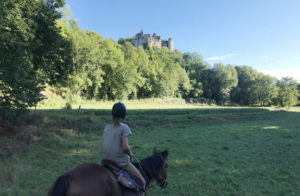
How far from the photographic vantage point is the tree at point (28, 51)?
29.5 feet

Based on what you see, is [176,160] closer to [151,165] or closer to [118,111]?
[151,165]

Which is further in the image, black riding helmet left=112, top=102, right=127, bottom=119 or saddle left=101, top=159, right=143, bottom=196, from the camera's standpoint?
black riding helmet left=112, top=102, right=127, bottom=119

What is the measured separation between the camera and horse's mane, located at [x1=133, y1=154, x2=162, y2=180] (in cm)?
424

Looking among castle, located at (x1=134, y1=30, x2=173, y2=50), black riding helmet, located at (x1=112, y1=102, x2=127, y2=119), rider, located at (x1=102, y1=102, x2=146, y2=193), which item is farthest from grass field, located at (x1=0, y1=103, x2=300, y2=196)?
castle, located at (x1=134, y1=30, x2=173, y2=50)

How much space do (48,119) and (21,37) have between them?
6557 mm

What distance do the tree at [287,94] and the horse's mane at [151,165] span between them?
240 ft

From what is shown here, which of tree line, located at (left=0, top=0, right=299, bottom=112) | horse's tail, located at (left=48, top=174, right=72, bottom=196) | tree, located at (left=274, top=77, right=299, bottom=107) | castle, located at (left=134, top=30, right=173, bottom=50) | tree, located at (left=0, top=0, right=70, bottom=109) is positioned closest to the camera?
horse's tail, located at (left=48, top=174, right=72, bottom=196)

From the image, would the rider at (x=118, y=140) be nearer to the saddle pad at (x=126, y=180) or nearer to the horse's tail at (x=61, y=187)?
the saddle pad at (x=126, y=180)

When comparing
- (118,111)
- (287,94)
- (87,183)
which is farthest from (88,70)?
(287,94)

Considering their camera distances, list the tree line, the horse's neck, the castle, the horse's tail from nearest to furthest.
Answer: the horse's tail < the horse's neck < the tree line < the castle

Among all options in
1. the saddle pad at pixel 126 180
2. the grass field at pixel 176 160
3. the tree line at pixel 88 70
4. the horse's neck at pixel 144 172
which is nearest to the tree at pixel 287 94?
the tree line at pixel 88 70

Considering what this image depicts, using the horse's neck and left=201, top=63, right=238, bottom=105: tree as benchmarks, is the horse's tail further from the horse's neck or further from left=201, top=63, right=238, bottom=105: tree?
left=201, top=63, right=238, bottom=105: tree

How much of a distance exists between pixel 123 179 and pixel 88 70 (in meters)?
44.9

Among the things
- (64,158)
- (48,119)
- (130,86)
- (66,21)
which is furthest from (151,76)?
(64,158)
